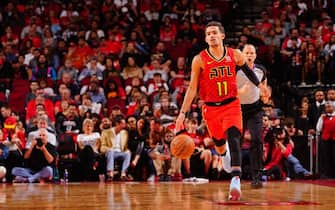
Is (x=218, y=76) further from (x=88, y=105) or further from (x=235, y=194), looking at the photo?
(x=88, y=105)

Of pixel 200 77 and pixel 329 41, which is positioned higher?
pixel 329 41

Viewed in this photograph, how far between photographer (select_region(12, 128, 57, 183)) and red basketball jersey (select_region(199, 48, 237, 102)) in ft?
15.2

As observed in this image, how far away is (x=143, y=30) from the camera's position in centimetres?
1702

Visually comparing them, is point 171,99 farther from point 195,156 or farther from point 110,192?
point 110,192

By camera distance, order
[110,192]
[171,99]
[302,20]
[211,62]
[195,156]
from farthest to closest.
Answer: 1. [302,20]
2. [171,99]
3. [195,156]
4. [110,192]
5. [211,62]

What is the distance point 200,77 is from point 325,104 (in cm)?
574

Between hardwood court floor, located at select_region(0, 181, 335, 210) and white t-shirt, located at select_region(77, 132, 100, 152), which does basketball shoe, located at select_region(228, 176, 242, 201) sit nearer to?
hardwood court floor, located at select_region(0, 181, 335, 210)

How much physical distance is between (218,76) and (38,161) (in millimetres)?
4927

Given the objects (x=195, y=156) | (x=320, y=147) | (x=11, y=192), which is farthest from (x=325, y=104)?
(x=11, y=192)

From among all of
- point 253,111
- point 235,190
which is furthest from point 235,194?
point 253,111

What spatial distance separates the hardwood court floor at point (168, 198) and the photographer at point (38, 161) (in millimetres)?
2092

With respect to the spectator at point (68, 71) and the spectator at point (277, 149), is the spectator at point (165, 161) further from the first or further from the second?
the spectator at point (68, 71)

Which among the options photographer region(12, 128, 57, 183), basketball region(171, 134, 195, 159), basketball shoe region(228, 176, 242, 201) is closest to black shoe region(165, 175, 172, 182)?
photographer region(12, 128, 57, 183)

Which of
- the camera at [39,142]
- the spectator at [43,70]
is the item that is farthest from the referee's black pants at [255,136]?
the spectator at [43,70]
